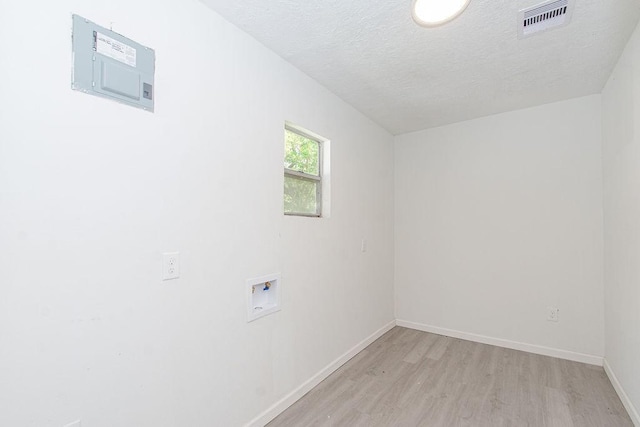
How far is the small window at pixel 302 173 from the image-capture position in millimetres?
2342

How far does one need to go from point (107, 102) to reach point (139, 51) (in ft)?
0.92

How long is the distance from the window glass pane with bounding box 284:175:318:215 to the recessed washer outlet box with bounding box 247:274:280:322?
55 cm

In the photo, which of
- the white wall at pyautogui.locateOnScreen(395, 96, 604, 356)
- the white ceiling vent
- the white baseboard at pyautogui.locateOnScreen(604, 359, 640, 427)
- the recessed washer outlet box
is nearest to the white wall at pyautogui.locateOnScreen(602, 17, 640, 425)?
the white baseboard at pyautogui.locateOnScreen(604, 359, 640, 427)

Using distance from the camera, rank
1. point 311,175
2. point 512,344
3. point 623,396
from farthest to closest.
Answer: point 512,344, point 311,175, point 623,396

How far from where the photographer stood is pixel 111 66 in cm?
123

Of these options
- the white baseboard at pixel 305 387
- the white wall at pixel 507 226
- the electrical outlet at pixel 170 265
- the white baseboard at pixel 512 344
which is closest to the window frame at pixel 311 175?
the electrical outlet at pixel 170 265

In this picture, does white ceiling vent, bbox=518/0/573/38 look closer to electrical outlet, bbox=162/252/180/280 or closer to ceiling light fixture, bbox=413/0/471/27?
ceiling light fixture, bbox=413/0/471/27

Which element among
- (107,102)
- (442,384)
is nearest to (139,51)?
(107,102)

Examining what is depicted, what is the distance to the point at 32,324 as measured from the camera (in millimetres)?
1064

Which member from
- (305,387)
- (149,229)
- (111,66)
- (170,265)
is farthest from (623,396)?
(111,66)

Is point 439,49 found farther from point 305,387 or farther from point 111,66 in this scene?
point 305,387

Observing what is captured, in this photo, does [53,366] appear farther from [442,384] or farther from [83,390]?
[442,384]

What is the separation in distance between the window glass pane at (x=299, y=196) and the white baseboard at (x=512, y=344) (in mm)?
2084

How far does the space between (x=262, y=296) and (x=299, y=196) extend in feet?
2.80
